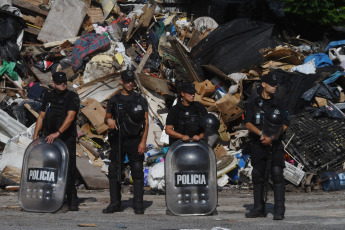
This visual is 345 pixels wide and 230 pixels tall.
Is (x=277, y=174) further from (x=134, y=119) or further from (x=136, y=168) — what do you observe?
(x=134, y=119)

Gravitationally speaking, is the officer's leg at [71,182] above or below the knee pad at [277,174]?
below

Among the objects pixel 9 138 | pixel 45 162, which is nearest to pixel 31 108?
pixel 9 138

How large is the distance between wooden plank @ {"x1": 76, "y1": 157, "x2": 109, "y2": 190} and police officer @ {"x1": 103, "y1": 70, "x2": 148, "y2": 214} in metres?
3.47

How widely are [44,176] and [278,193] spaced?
2.94m

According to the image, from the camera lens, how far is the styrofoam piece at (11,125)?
13.5 metres

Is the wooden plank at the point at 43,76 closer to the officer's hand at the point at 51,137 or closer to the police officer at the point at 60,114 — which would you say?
the police officer at the point at 60,114

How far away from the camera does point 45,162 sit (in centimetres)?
805

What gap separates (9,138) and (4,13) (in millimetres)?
4526

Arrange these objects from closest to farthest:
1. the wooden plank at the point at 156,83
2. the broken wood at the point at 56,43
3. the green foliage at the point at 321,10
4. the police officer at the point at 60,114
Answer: the police officer at the point at 60,114
the wooden plank at the point at 156,83
the broken wood at the point at 56,43
the green foliage at the point at 321,10

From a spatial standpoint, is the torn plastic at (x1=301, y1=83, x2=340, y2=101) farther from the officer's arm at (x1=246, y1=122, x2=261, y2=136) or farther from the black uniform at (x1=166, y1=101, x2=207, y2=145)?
the officer's arm at (x1=246, y1=122, x2=261, y2=136)

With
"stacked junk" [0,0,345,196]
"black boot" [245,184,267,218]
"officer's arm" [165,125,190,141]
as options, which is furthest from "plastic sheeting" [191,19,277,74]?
"black boot" [245,184,267,218]

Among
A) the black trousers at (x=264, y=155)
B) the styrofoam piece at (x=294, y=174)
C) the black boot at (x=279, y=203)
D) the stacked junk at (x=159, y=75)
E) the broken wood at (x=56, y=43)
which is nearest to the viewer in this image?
the black boot at (x=279, y=203)

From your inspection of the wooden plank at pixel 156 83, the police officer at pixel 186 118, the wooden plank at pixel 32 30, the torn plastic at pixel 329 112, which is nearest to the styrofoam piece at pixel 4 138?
the wooden plank at pixel 156 83

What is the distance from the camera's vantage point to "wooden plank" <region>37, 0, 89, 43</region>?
17.0 metres
